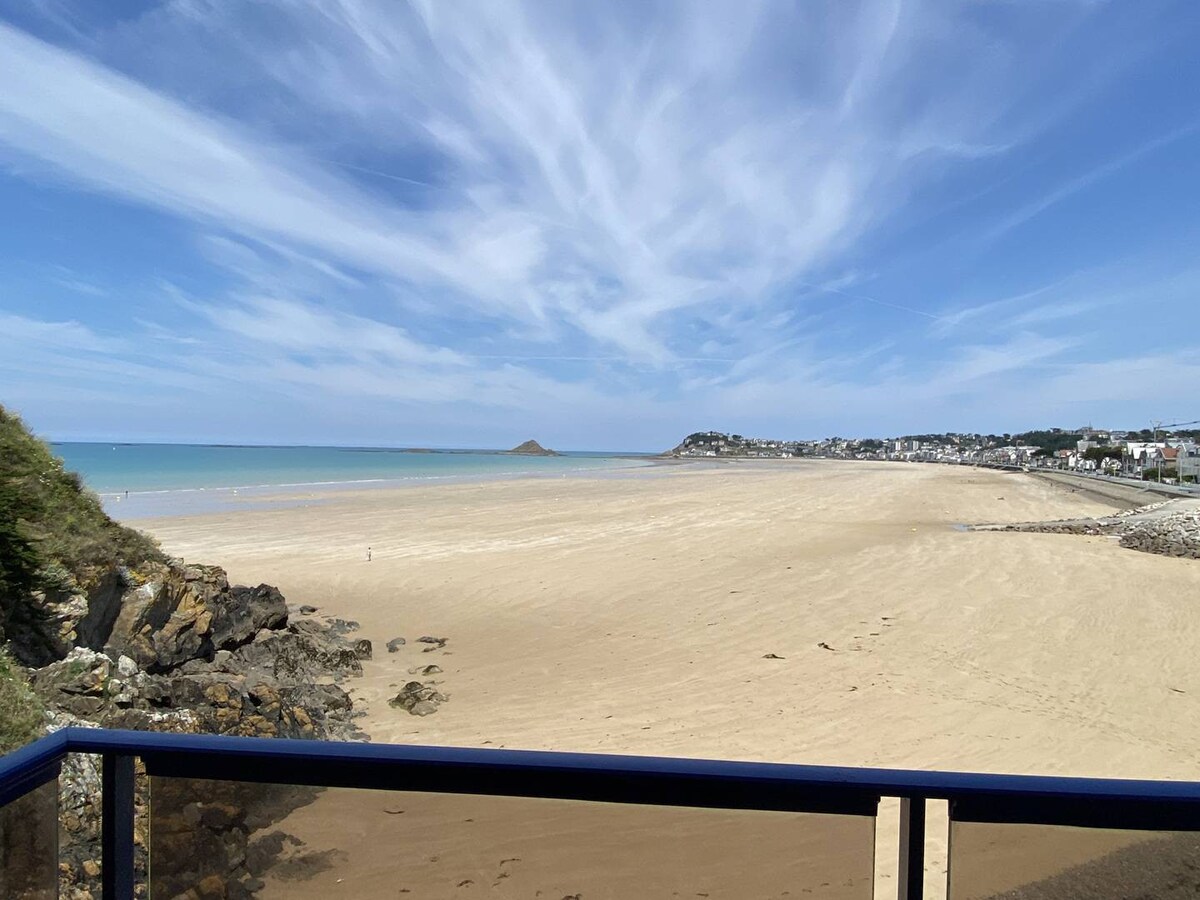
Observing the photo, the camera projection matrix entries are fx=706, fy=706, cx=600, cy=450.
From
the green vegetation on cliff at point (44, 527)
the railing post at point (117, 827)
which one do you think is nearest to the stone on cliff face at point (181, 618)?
the green vegetation on cliff at point (44, 527)

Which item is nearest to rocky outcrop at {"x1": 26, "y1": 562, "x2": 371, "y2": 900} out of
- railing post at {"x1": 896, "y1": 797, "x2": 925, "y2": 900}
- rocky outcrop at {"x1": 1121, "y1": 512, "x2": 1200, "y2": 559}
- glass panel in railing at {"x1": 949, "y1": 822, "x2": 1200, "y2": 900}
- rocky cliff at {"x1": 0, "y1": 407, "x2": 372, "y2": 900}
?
rocky cliff at {"x1": 0, "y1": 407, "x2": 372, "y2": 900}

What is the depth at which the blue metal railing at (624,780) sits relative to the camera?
1.49 m

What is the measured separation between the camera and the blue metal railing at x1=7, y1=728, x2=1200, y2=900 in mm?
1489

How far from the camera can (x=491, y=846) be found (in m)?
1.70

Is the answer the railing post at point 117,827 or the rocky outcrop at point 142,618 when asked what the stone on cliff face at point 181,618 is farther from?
the railing post at point 117,827

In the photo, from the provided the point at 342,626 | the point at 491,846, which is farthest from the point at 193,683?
the point at 342,626

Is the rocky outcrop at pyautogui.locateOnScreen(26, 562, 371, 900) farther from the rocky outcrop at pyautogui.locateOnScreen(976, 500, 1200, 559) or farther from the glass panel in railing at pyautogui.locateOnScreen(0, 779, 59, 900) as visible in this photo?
the rocky outcrop at pyautogui.locateOnScreen(976, 500, 1200, 559)

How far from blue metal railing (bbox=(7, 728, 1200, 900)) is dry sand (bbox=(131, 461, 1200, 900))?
0.08 metres

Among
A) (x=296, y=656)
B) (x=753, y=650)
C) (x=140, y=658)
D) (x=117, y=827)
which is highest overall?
(x=117, y=827)

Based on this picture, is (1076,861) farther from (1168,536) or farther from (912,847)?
(1168,536)

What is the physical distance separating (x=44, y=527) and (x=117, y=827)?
220 inches

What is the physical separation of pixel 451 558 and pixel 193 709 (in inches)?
453

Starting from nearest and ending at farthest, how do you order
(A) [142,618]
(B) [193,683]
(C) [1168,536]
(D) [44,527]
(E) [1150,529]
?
(B) [193,683] < (D) [44,527] < (A) [142,618] < (C) [1168,536] < (E) [1150,529]

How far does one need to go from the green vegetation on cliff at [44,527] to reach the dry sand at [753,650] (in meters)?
3.02
